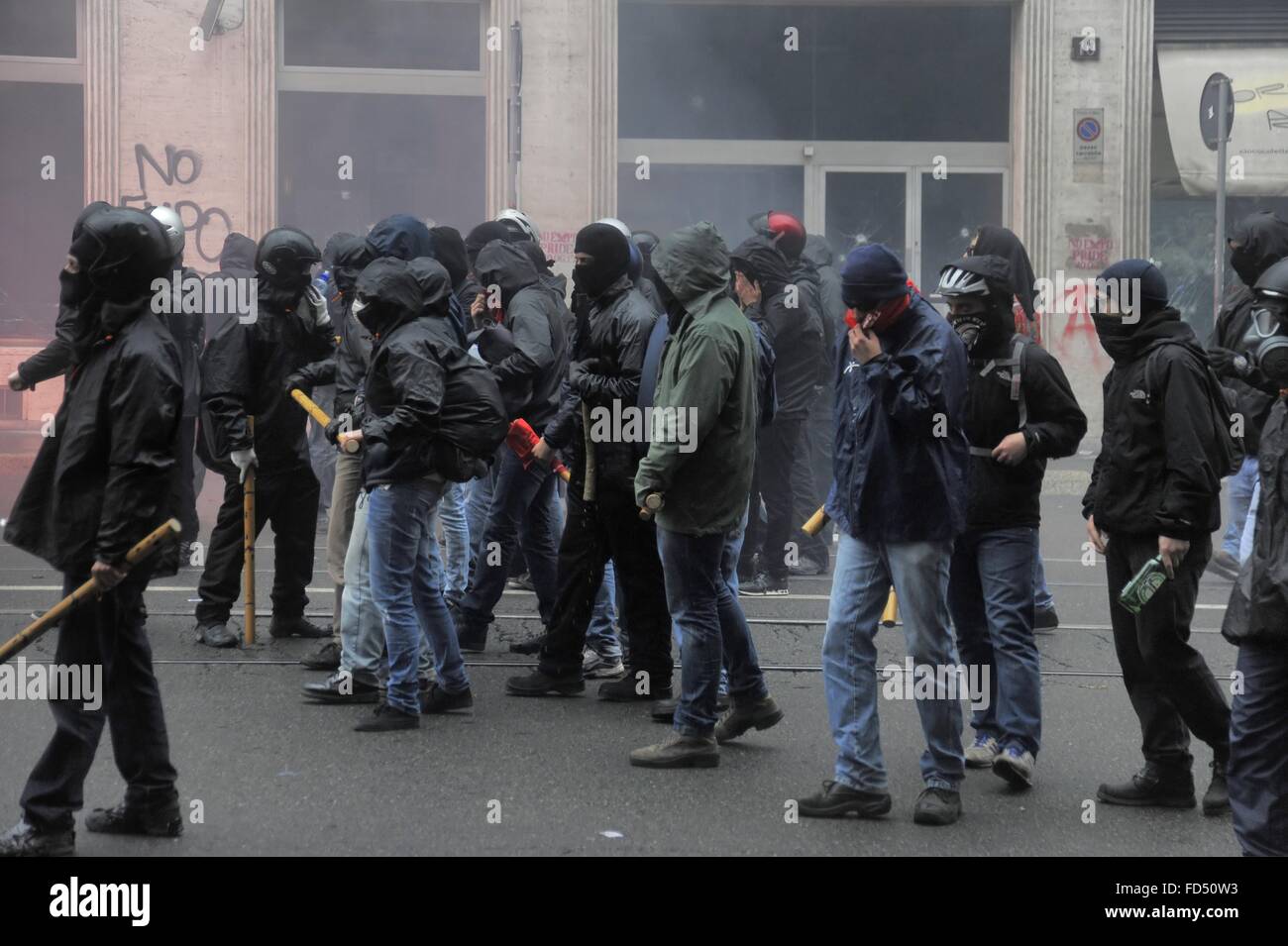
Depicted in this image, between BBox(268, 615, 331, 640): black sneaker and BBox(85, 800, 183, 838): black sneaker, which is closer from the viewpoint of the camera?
BBox(85, 800, 183, 838): black sneaker

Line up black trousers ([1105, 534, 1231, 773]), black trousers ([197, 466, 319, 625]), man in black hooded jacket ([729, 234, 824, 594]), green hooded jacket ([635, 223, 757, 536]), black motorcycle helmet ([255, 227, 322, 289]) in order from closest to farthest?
black trousers ([1105, 534, 1231, 773]), green hooded jacket ([635, 223, 757, 536]), black motorcycle helmet ([255, 227, 322, 289]), black trousers ([197, 466, 319, 625]), man in black hooded jacket ([729, 234, 824, 594])

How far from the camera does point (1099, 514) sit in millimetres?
5875

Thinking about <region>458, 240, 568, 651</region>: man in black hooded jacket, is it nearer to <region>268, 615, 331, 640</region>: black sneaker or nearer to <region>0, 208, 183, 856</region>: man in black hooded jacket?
<region>268, 615, 331, 640</region>: black sneaker

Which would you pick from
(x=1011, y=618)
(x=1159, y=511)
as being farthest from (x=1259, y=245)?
(x=1011, y=618)

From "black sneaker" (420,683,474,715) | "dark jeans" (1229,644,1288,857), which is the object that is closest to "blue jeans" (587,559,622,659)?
"black sneaker" (420,683,474,715)

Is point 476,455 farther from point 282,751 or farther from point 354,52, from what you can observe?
point 354,52

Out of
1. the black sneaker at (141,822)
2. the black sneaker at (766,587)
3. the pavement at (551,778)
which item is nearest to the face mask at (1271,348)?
the pavement at (551,778)

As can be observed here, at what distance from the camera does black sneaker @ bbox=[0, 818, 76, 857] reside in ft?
16.1

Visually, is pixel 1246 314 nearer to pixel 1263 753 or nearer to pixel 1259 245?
pixel 1259 245

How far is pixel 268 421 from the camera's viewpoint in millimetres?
8258

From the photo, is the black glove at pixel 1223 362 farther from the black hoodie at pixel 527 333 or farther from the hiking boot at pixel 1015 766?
the black hoodie at pixel 527 333

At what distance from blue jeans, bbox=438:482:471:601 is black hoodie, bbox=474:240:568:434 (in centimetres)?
69

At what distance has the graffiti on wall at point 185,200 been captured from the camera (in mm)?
16719

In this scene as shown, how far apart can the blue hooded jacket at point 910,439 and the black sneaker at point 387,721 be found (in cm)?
211
